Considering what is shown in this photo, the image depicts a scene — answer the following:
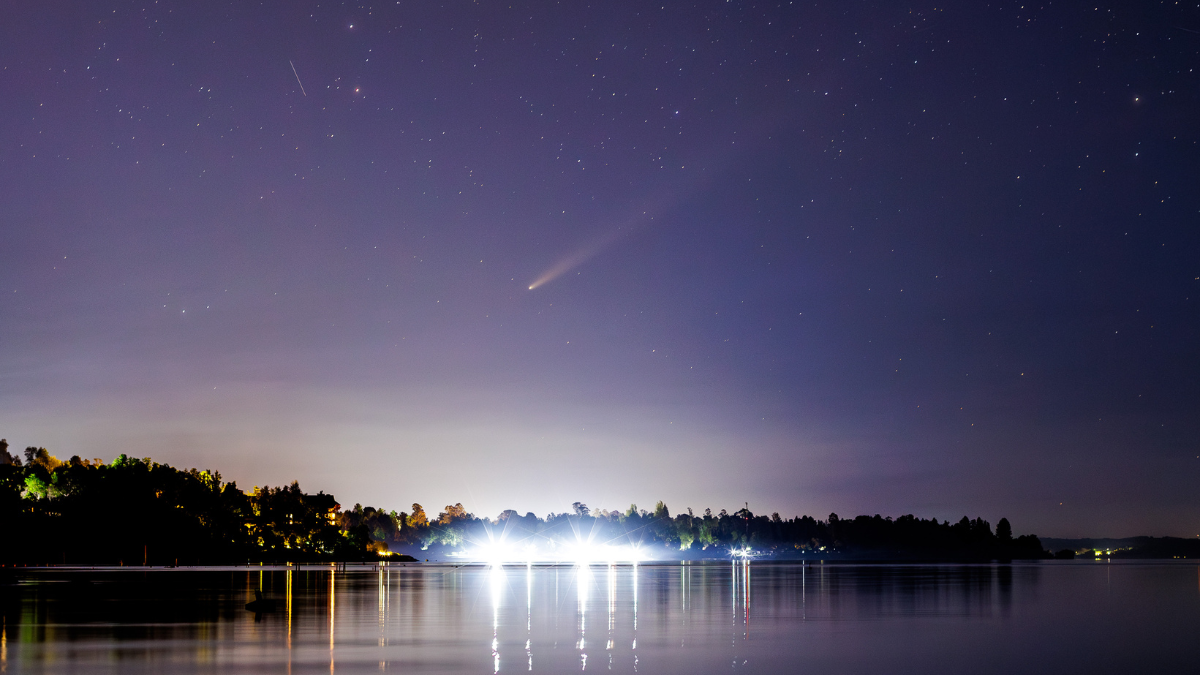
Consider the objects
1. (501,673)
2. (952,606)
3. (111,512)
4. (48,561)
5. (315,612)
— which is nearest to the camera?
(501,673)

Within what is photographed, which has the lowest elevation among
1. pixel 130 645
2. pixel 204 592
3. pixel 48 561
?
pixel 48 561

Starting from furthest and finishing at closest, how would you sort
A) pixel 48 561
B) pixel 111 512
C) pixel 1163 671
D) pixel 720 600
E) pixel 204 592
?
pixel 111 512, pixel 48 561, pixel 204 592, pixel 720 600, pixel 1163 671

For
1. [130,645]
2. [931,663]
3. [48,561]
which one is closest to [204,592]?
[130,645]

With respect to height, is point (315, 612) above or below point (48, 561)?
above

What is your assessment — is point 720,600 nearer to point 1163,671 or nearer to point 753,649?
point 753,649

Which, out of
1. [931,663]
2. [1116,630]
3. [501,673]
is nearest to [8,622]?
[501,673]

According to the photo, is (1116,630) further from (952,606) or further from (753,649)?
(753,649)

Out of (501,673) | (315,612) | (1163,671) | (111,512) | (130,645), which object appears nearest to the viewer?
(501,673)

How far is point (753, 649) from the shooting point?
34.0 metres

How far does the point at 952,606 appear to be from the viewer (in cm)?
5784

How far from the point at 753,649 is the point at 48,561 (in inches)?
6909

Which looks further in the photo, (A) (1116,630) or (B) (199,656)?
(A) (1116,630)

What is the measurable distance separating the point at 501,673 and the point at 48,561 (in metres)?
178

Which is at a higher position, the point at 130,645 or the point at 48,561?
the point at 130,645
